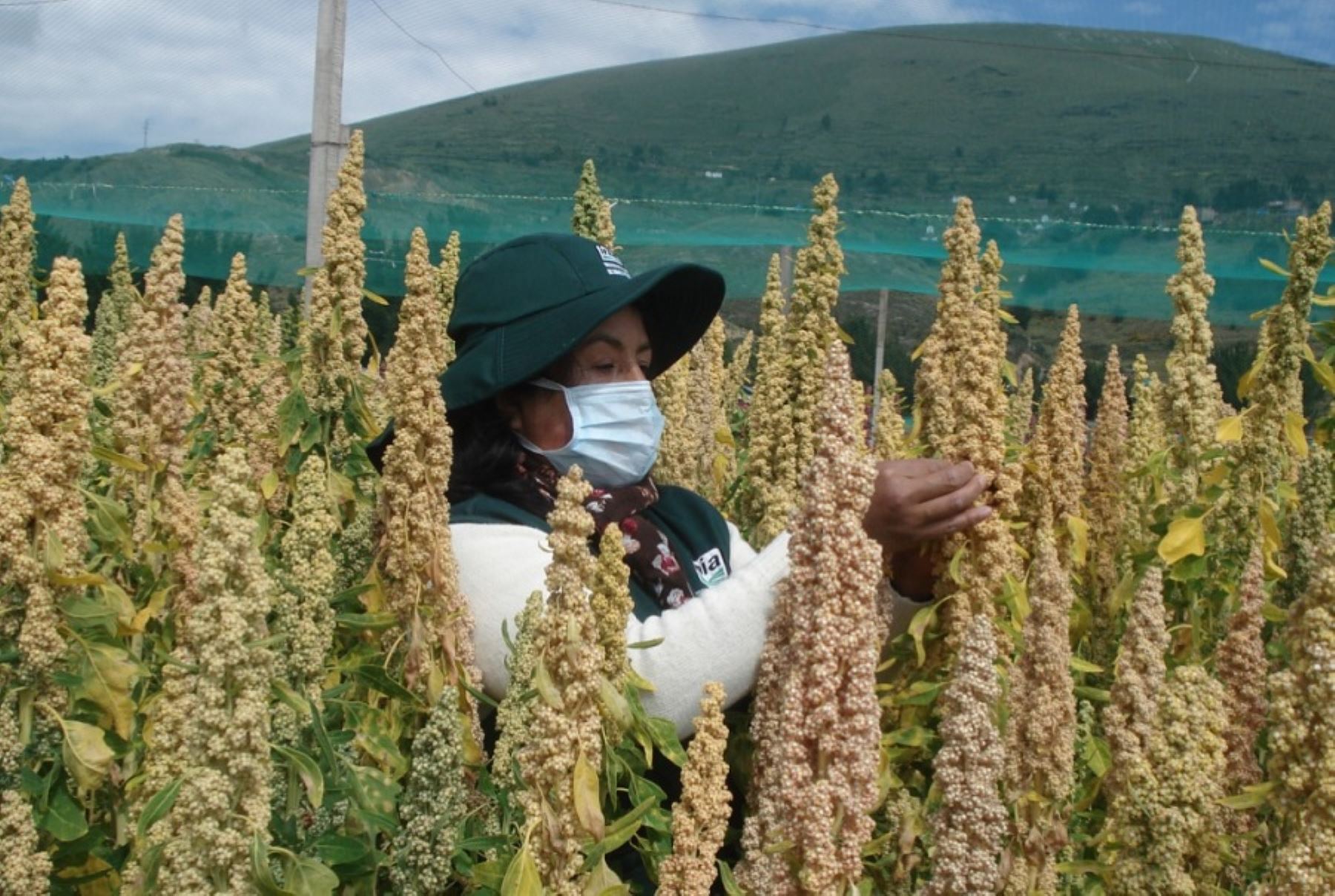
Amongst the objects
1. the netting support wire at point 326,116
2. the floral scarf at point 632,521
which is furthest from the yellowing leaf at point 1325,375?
the netting support wire at point 326,116

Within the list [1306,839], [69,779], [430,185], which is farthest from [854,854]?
[430,185]

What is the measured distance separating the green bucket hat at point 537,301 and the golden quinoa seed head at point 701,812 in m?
1.63

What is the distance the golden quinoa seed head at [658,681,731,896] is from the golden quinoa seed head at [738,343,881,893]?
2.2 inches

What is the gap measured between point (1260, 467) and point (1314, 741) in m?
1.80

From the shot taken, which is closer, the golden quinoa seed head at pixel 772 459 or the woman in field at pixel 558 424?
the woman in field at pixel 558 424

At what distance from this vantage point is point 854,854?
1565mm

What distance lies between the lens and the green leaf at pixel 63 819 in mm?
2215

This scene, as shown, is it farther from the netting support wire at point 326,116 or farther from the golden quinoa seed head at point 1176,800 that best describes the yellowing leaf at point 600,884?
the netting support wire at point 326,116

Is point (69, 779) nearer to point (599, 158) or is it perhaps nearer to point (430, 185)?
point (430, 185)

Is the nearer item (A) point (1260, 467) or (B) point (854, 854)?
(B) point (854, 854)

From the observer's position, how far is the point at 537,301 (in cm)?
326

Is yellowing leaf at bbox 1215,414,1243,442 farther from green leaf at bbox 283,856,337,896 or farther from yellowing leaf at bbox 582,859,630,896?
green leaf at bbox 283,856,337,896

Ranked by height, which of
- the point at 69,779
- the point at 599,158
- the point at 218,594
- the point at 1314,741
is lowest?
the point at 69,779

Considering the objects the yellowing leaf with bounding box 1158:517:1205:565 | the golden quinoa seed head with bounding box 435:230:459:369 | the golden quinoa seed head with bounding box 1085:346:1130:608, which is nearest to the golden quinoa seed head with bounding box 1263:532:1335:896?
the yellowing leaf with bounding box 1158:517:1205:565
